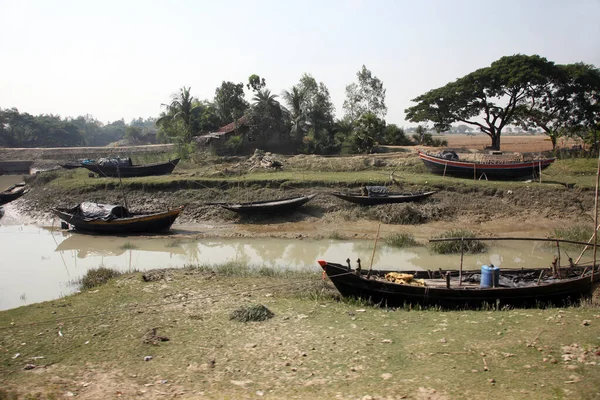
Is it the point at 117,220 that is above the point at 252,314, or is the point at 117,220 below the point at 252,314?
above

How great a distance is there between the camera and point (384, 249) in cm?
1456

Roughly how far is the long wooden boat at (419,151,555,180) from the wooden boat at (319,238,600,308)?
1306cm

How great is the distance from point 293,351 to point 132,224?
499 inches

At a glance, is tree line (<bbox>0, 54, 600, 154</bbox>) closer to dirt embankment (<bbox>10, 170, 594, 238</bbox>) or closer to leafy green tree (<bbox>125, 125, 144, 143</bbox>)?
dirt embankment (<bbox>10, 170, 594, 238</bbox>)

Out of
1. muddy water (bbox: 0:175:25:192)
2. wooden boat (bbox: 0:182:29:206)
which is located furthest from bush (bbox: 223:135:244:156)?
muddy water (bbox: 0:175:25:192)

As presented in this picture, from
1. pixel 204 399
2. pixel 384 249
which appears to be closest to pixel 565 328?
pixel 204 399

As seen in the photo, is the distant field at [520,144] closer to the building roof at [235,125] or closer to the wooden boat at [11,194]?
the building roof at [235,125]

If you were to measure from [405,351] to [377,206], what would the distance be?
12.6 metres

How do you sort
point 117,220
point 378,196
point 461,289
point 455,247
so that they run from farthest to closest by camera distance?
1. point 378,196
2. point 117,220
3. point 455,247
4. point 461,289

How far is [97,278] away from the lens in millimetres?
10938

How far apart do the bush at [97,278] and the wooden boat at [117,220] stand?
231 inches

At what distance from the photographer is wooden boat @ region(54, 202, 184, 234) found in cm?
1722

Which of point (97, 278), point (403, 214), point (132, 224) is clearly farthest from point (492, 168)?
point (97, 278)

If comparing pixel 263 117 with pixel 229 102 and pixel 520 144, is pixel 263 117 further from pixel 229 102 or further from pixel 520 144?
pixel 520 144
